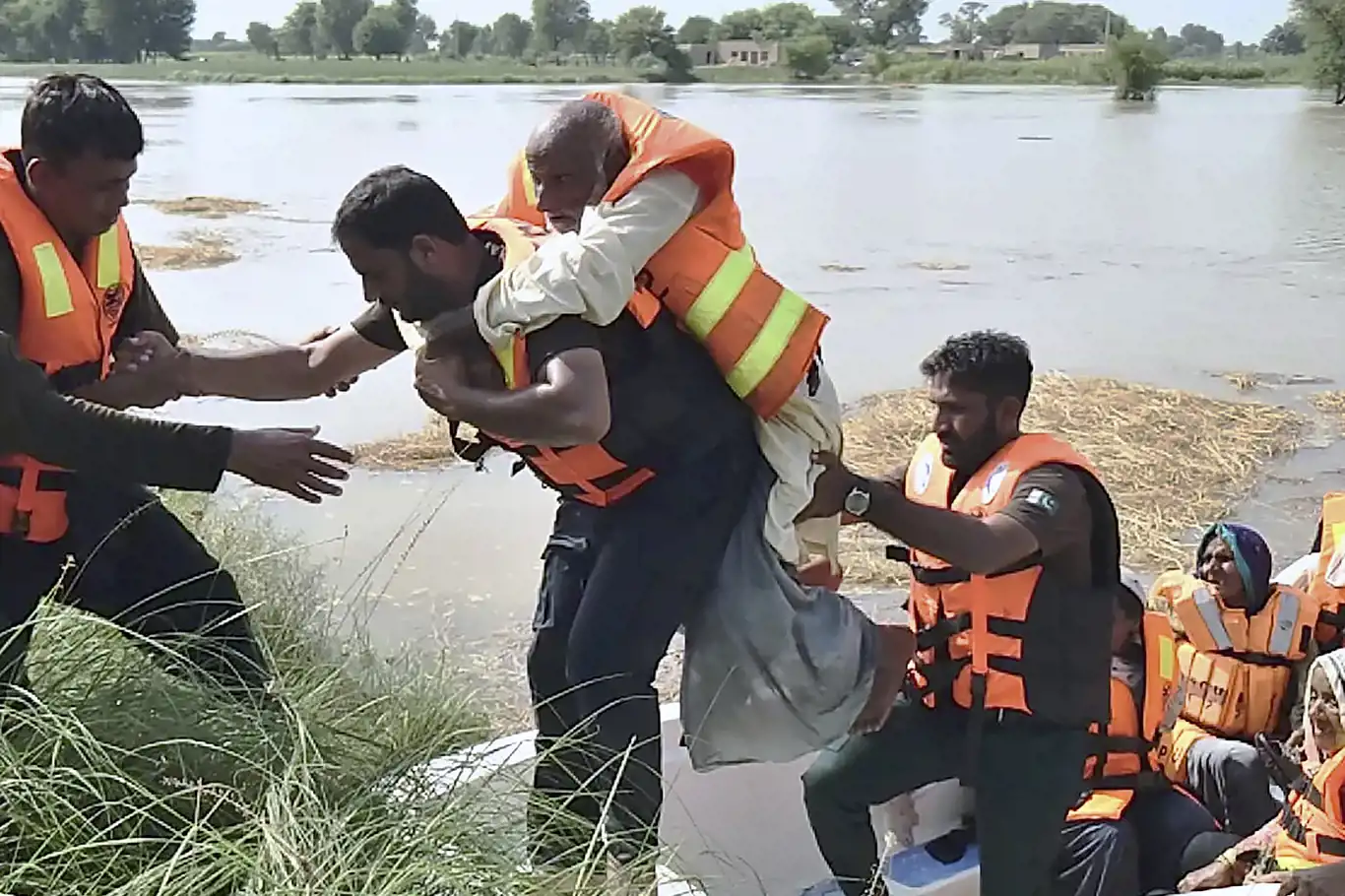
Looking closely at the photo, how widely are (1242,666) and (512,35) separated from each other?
3592 inches

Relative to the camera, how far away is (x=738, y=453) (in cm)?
261

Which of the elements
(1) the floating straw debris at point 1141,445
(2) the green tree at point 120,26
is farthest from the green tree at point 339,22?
(1) the floating straw debris at point 1141,445

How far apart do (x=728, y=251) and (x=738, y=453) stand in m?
0.34

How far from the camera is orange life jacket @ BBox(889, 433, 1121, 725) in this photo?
9.10 feet

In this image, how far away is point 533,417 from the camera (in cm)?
231

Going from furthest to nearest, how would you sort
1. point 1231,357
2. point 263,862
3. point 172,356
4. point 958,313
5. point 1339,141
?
point 1339,141 → point 958,313 → point 1231,357 → point 172,356 → point 263,862

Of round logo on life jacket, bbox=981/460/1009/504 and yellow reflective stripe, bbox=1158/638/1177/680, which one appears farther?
yellow reflective stripe, bbox=1158/638/1177/680

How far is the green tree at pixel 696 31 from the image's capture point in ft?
273

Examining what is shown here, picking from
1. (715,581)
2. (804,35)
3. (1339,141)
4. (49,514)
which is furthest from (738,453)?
(804,35)

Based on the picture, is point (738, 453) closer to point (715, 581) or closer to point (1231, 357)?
point (715, 581)

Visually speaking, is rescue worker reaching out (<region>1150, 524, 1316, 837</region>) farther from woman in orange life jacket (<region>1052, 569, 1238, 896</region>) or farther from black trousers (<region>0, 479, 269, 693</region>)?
black trousers (<region>0, 479, 269, 693</region>)

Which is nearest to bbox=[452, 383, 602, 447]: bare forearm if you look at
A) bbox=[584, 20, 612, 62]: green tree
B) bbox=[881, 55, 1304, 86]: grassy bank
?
bbox=[881, 55, 1304, 86]: grassy bank

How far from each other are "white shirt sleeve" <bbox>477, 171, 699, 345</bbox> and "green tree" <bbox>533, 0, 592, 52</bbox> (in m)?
86.4

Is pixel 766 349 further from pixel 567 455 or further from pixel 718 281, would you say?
pixel 567 455
